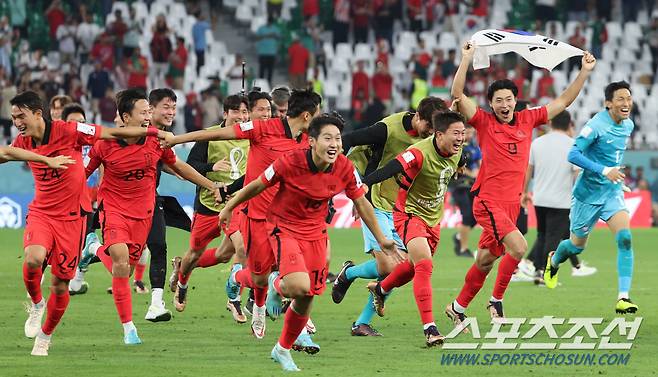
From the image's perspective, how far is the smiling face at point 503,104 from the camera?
42.0 ft

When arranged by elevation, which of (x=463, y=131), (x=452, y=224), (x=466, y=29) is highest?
(x=463, y=131)

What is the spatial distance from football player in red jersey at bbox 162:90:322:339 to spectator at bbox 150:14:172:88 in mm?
20483

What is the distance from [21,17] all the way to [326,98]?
7.54 metres

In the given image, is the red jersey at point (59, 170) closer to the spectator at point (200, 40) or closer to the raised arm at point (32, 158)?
the raised arm at point (32, 158)

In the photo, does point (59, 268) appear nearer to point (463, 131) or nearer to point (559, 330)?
point (463, 131)

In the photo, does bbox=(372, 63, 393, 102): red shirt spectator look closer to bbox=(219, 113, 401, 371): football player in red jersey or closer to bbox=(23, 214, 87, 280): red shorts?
bbox=(23, 214, 87, 280): red shorts

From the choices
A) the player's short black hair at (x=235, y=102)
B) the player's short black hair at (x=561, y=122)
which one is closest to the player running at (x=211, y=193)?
the player's short black hair at (x=235, y=102)

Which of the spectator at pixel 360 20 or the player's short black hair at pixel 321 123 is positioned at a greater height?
the player's short black hair at pixel 321 123

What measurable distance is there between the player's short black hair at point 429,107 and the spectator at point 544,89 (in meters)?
20.9

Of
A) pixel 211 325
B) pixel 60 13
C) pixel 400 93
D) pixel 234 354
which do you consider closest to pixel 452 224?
pixel 400 93

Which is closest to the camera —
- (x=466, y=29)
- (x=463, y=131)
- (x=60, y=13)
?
(x=463, y=131)

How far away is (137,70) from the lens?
103 ft

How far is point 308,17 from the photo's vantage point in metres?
34.6

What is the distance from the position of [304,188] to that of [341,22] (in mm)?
24890
